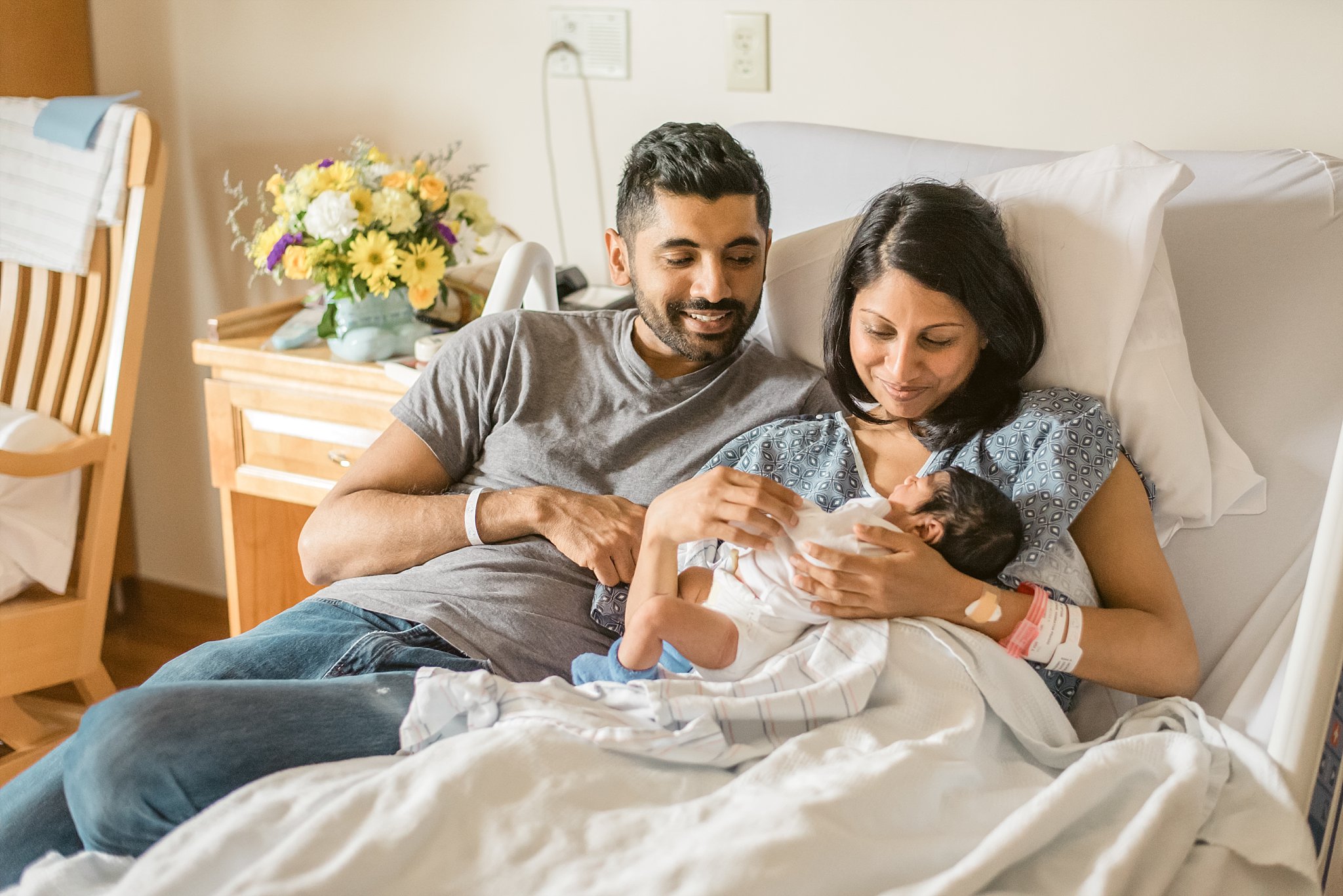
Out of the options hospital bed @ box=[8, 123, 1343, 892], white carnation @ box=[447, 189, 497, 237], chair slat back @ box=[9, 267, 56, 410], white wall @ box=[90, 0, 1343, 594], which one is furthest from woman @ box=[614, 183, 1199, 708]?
chair slat back @ box=[9, 267, 56, 410]

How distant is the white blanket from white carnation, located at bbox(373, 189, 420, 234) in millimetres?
1140

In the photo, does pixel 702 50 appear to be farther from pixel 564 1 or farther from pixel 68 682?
pixel 68 682

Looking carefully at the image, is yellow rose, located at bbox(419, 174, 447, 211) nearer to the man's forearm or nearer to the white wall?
the white wall

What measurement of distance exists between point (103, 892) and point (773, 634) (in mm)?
630

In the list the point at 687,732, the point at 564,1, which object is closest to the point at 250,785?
the point at 687,732

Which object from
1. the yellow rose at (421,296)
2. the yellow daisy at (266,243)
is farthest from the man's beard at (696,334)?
the yellow daisy at (266,243)

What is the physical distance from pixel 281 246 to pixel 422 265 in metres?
0.24

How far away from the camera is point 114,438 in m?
2.23

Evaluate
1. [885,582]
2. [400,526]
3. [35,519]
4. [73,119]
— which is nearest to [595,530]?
[400,526]

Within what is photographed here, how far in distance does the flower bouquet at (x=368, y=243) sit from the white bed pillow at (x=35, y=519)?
0.56 meters

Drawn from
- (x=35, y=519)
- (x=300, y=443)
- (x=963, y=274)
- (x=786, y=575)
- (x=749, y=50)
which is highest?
(x=749, y=50)

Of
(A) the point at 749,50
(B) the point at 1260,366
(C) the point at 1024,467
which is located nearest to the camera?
(C) the point at 1024,467

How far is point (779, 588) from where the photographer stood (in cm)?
120

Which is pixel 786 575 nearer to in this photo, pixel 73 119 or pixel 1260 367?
pixel 1260 367
